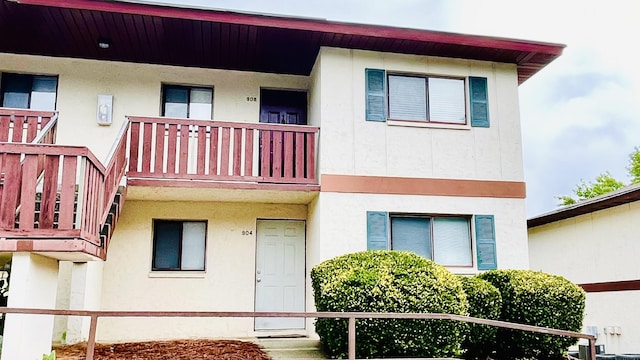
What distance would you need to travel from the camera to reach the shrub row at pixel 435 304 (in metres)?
8.43

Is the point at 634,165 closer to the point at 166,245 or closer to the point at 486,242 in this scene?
the point at 486,242

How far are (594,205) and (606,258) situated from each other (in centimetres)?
134

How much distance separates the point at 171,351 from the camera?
9430 millimetres

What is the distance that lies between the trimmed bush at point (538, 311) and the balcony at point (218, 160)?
13.2ft

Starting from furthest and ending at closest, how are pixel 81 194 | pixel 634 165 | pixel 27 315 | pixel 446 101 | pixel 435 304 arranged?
pixel 634 165 → pixel 446 101 → pixel 435 304 → pixel 81 194 → pixel 27 315

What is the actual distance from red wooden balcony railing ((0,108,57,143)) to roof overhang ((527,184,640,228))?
12.2 metres

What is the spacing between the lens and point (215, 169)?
35.7 ft

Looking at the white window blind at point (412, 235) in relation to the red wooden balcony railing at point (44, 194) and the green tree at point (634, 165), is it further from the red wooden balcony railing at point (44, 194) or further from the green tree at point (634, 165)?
the green tree at point (634, 165)

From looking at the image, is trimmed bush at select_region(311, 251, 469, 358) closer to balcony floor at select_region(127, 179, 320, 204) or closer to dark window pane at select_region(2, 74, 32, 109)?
balcony floor at select_region(127, 179, 320, 204)

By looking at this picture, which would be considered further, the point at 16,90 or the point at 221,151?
the point at 16,90

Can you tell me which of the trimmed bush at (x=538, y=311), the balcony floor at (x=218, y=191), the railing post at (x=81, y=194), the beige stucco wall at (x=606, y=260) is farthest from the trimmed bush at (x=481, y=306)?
the railing post at (x=81, y=194)

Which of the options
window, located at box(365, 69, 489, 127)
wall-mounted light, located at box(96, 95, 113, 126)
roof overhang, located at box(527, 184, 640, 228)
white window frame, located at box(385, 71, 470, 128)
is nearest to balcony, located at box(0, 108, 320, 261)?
wall-mounted light, located at box(96, 95, 113, 126)

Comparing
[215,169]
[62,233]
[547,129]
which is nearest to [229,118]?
[215,169]

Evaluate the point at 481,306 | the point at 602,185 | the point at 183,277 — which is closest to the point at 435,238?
the point at 481,306
